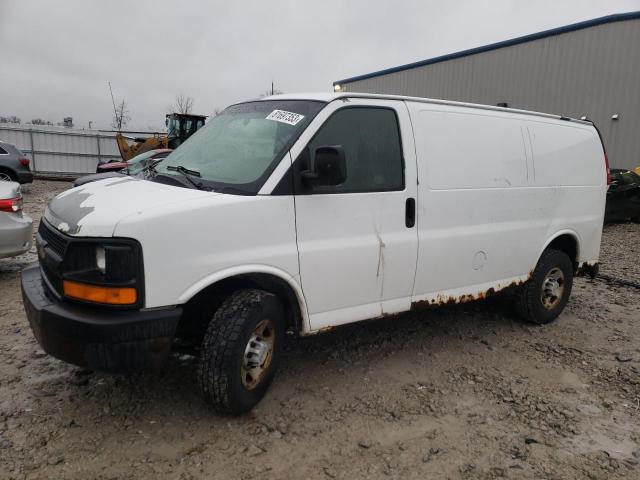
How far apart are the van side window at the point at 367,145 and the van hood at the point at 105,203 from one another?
97 cm

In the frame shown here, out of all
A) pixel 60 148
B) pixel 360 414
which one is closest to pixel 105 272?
pixel 360 414

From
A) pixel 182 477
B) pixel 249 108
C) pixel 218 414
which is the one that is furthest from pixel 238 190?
pixel 182 477

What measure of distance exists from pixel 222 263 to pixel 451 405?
1888mm

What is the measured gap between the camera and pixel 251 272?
9.98ft

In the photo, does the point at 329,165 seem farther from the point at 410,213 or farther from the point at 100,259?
the point at 100,259

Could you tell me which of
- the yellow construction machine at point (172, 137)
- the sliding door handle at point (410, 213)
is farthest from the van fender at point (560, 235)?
the yellow construction machine at point (172, 137)

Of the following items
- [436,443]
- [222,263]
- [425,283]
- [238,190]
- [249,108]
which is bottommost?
[436,443]

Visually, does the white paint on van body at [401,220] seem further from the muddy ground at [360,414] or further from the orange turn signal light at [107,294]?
the muddy ground at [360,414]

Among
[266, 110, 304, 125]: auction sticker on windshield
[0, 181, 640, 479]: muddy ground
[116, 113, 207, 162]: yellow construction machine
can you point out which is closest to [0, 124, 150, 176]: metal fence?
[116, 113, 207, 162]: yellow construction machine

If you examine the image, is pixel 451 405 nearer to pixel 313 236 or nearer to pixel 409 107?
pixel 313 236

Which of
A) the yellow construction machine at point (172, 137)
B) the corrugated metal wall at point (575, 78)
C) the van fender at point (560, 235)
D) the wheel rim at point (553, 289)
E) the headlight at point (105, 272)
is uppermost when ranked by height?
the corrugated metal wall at point (575, 78)

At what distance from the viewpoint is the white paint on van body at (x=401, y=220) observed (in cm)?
281

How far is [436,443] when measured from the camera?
3066mm

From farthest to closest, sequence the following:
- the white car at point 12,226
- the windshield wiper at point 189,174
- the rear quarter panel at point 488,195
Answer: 1. the white car at point 12,226
2. the rear quarter panel at point 488,195
3. the windshield wiper at point 189,174
